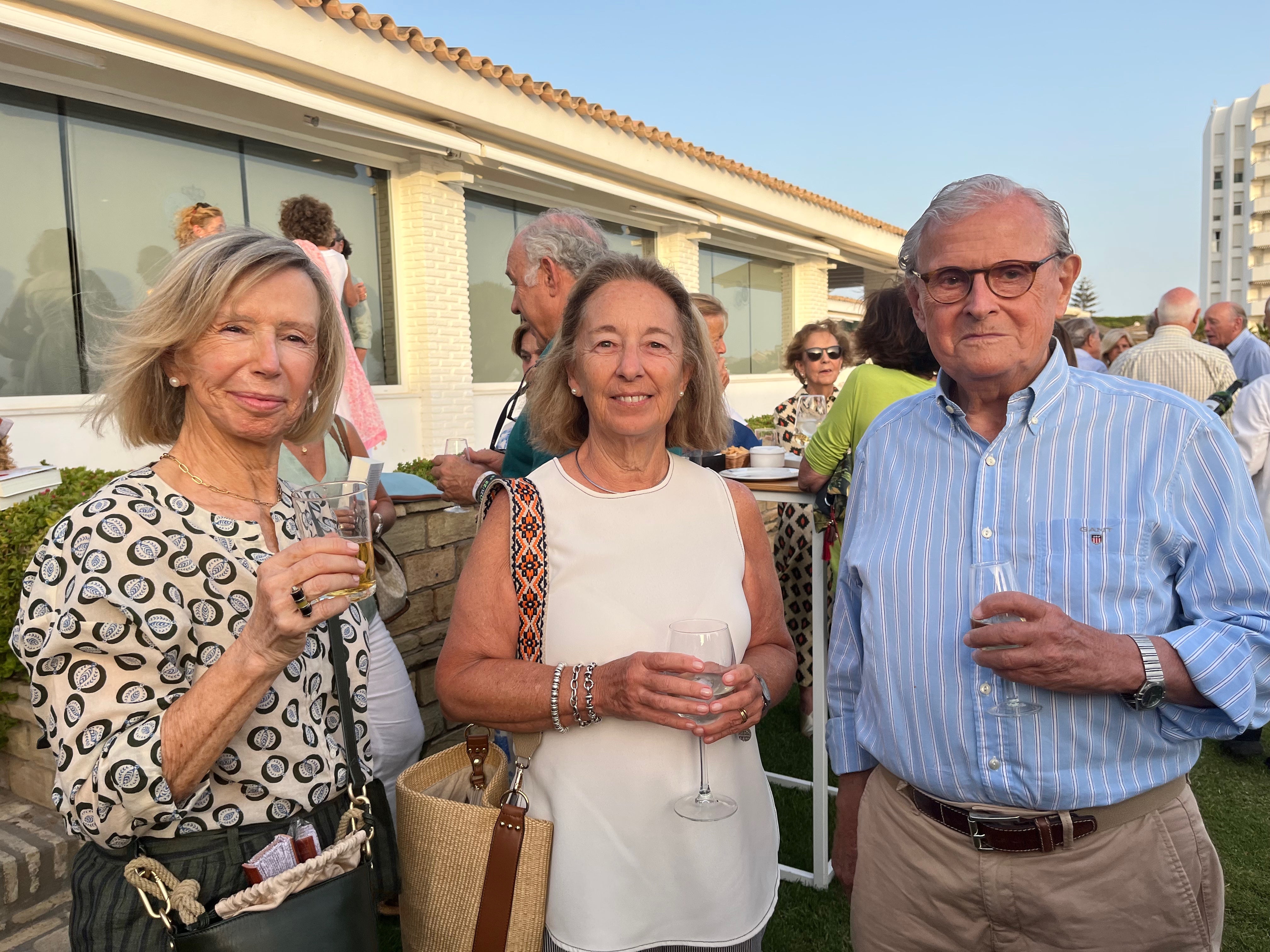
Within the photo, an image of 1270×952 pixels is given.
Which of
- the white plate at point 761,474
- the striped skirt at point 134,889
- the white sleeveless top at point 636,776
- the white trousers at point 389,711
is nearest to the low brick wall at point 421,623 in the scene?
the white trousers at point 389,711

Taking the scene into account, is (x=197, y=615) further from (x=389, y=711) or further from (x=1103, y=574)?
(x=1103, y=574)

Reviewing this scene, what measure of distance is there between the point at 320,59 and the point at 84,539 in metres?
8.42

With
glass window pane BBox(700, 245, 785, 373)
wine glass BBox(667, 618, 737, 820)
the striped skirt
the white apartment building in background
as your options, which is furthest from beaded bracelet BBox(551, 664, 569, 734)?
the white apartment building in background

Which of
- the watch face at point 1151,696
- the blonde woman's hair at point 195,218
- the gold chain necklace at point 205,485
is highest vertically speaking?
the blonde woman's hair at point 195,218

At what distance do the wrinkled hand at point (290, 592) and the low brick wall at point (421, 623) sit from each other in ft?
7.01

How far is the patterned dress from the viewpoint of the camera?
517cm

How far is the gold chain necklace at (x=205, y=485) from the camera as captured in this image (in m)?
1.68

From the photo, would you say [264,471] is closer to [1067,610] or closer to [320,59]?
[1067,610]

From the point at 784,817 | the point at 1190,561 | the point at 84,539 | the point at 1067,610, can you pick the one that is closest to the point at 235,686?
the point at 84,539

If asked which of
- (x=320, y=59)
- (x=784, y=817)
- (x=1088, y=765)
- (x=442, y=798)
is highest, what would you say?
(x=320, y=59)

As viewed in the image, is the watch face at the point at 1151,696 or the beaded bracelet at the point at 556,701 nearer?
the watch face at the point at 1151,696

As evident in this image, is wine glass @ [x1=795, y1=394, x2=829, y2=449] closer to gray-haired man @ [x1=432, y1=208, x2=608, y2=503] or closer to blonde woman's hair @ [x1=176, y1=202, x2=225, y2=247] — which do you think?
gray-haired man @ [x1=432, y1=208, x2=608, y2=503]

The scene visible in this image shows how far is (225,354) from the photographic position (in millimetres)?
1660

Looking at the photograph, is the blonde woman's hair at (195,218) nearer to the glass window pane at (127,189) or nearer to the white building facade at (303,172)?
the white building facade at (303,172)
